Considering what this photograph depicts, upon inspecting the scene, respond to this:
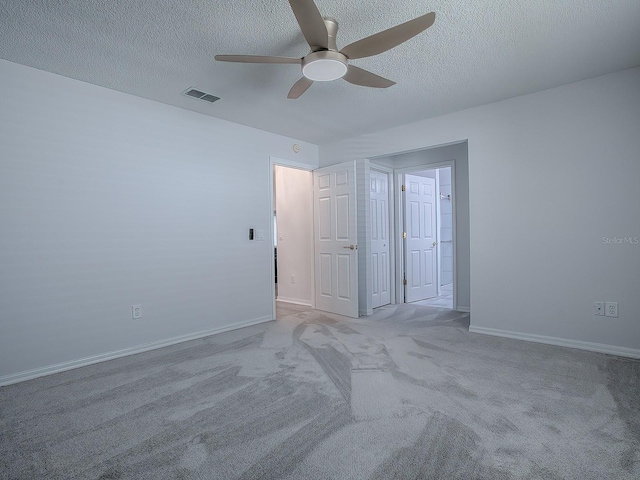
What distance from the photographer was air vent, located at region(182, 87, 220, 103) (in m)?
3.09

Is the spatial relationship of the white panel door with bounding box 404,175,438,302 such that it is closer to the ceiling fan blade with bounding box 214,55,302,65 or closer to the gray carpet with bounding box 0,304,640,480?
the gray carpet with bounding box 0,304,640,480

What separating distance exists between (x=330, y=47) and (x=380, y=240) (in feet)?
10.9

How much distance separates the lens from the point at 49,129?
2.74 m

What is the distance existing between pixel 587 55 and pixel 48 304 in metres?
4.59

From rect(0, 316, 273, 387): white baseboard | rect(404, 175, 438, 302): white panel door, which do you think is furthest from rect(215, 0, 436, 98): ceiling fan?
rect(404, 175, 438, 302): white panel door

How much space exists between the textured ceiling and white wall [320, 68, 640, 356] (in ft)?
0.92

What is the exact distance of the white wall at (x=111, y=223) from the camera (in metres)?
2.60

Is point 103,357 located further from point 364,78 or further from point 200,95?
point 364,78

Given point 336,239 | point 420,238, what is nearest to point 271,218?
point 336,239

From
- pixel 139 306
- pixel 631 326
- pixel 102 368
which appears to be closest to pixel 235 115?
pixel 139 306

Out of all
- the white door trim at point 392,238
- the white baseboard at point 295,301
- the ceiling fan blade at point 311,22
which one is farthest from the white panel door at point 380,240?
the ceiling fan blade at point 311,22

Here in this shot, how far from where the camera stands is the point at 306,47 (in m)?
2.44

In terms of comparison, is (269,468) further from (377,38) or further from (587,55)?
(587,55)

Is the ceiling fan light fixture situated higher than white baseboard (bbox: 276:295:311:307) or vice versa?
the ceiling fan light fixture
